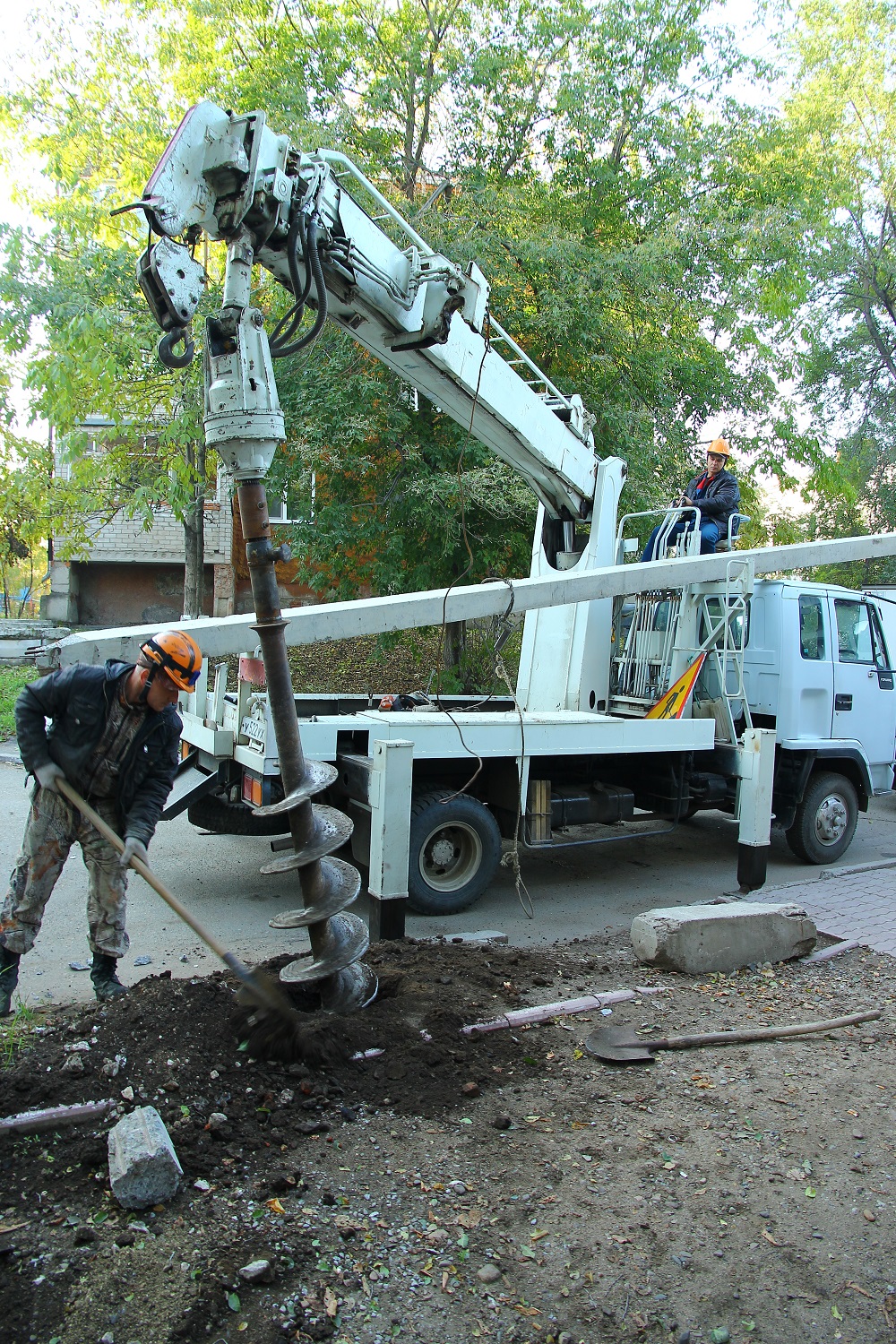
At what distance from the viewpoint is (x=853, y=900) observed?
23.0 feet

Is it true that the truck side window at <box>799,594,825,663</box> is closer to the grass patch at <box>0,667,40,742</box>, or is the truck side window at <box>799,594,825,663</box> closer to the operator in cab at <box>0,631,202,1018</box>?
the operator in cab at <box>0,631,202,1018</box>

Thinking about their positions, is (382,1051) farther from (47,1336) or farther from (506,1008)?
(47,1336)

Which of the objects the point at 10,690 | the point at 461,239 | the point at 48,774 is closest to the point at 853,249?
the point at 461,239

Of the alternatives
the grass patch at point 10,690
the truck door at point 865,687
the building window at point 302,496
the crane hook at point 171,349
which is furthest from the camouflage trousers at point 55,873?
the building window at point 302,496

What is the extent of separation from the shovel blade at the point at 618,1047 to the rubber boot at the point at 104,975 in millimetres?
2275

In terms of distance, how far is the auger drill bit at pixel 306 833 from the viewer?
12.3 feet

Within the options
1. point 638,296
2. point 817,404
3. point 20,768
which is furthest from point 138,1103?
point 817,404

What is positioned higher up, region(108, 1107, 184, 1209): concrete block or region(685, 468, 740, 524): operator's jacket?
region(685, 468, 740, 524): operator's jacket

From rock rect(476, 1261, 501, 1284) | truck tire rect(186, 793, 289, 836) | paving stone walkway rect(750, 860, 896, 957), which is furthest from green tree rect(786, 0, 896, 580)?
rock rect(476, 1261, 501, 1284)

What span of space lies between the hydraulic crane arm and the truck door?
3151 millimetres

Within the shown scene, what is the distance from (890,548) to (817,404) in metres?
17.1

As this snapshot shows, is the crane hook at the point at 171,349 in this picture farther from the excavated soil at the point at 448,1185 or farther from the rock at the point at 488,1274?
the rock at the point at 488,1274

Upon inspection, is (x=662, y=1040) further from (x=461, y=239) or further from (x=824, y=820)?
(x=461, y=239)

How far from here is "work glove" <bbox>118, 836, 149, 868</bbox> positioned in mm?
4113
